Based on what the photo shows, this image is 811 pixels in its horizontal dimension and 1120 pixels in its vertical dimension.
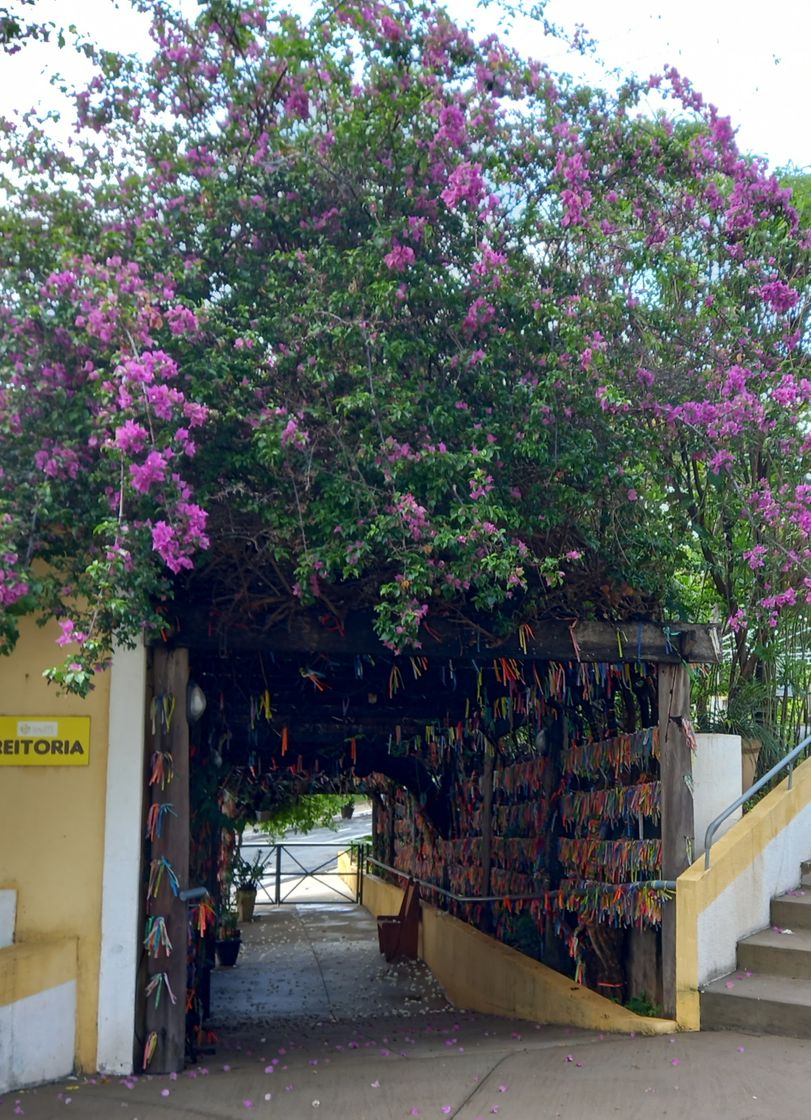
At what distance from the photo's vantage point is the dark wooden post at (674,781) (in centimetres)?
748

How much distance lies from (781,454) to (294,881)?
77.8 feet

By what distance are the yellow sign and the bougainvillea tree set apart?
744 mm

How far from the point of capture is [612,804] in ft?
28.5

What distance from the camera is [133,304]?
6297mm

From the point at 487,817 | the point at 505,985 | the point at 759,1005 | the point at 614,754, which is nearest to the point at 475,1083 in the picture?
the point at 759,1005

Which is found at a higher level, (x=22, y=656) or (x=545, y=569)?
(x=545, y=569)

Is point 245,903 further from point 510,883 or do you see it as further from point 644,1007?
point 644,1007

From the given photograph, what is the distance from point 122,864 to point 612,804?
3.68 meters

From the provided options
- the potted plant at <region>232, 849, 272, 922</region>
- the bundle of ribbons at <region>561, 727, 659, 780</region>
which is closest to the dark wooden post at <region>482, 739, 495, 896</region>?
the bundle of ribbons at <region>561, 727, 659, 780</region>

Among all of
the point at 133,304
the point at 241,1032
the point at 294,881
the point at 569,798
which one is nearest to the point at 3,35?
the point at 133,304

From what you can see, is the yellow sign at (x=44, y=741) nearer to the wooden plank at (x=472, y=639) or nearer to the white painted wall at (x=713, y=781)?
the wooden plank at (x=472, y=639)

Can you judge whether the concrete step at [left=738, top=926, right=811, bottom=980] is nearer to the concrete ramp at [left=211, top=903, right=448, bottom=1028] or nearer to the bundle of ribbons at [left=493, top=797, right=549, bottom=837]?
the bundle of ribbons at [left=493, top=797, right=549, bottom=837]

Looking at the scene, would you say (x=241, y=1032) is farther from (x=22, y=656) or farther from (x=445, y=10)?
(x=445, y=10)

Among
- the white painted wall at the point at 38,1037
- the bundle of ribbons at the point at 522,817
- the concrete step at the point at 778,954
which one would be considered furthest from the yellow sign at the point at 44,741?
the bundle of ribbons at the point at 522,817
